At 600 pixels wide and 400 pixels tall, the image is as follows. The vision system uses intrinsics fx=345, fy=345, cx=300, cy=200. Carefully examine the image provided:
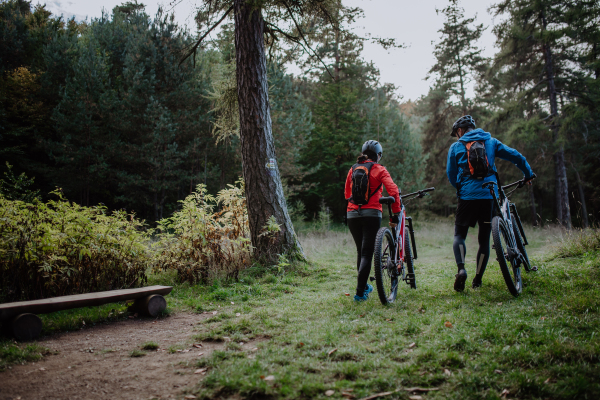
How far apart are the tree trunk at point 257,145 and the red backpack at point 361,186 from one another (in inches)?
107

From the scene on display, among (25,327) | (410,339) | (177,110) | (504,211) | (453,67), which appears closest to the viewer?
(410,339)

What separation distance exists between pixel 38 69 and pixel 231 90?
15761 millimetres

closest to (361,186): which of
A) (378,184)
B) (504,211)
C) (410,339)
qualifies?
(378,184)

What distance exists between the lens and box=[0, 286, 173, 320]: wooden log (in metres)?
3.25

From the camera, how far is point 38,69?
17.8 meters

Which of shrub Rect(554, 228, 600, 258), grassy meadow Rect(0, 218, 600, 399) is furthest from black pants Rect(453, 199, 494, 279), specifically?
shrub Rect(554, 228, 600, 258)

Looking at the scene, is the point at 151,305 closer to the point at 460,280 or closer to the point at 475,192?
the point at 460,280

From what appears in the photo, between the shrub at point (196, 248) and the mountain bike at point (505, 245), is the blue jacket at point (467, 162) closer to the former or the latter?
the mountain bike at point (505, 245)

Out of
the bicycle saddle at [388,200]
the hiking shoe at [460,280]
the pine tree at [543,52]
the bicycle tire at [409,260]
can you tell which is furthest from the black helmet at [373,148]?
the pine tree at [543,52]

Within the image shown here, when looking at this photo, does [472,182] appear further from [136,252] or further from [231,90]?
[231,90]

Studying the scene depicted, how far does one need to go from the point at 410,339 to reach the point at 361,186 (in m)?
1.91

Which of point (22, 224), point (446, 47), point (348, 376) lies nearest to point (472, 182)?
point (348, 376)

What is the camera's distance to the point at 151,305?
14.0ft

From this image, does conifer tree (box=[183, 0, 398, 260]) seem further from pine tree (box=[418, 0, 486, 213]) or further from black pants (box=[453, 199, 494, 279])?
pine tree (box=[418, 0, 486, 213])
